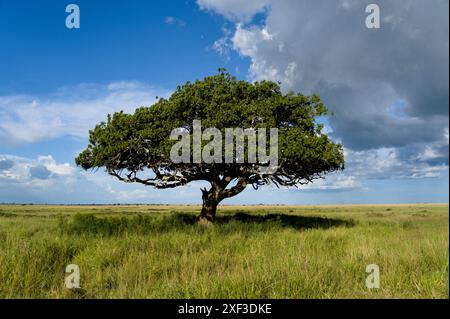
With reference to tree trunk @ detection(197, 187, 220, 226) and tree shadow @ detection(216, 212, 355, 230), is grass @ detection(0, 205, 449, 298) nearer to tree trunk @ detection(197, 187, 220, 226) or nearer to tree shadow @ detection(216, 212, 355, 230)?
tree trunk @ detection(197, 187, 220, 226)

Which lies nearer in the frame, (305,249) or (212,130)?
(305,249)

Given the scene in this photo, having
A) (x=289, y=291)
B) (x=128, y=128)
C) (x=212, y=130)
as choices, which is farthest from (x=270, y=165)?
(x=289, y=291)

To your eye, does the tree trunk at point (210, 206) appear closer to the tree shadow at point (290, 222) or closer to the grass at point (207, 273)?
the tree shadow at point (290, 222)

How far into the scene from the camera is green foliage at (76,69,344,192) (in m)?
18.7

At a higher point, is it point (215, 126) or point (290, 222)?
point (215, 126)

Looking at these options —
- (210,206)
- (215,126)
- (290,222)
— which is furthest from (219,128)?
(290,222)

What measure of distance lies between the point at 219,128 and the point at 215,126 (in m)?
0.33

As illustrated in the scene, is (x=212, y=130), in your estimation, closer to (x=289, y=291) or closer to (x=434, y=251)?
(x=434, y=251)

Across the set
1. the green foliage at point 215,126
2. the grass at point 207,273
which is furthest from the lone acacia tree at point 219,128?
the grass at point 207,273

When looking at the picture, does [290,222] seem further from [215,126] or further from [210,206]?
[215,126]

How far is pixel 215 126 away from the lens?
1842 centimetres

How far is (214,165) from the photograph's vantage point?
66.1ft

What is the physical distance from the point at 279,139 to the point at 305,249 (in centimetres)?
721

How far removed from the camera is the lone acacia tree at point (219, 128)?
→ 18734mm
